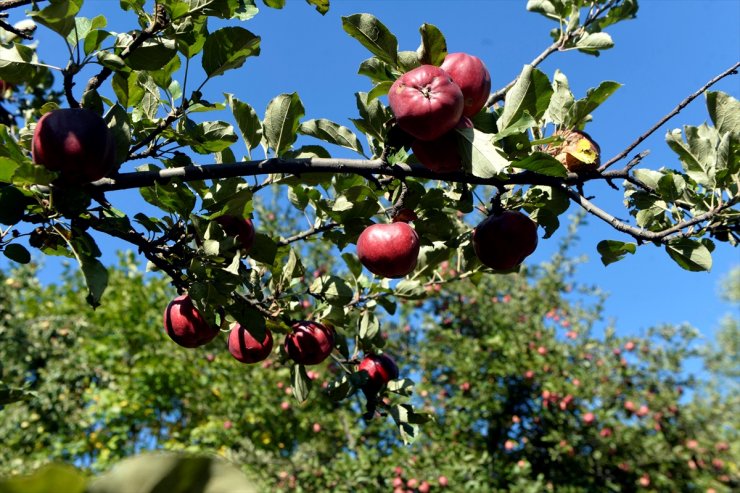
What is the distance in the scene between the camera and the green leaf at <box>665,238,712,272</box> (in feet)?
5.12

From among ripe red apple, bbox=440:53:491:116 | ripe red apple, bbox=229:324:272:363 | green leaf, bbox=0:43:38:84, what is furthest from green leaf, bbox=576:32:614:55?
green leaf, bbox=0:43:38:84

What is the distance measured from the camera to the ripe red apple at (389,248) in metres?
1.71

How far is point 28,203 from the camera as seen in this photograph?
137cm

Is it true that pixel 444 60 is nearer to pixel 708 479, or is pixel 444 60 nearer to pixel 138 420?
pixel 708 479

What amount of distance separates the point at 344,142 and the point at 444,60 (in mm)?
420

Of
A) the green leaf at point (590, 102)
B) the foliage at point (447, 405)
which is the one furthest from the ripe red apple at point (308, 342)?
the foliage at point (447, 405)

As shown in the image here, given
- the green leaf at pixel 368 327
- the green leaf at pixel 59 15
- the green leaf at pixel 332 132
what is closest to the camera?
the green leaf at pixel 59 15

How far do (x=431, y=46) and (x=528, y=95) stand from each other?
294mm

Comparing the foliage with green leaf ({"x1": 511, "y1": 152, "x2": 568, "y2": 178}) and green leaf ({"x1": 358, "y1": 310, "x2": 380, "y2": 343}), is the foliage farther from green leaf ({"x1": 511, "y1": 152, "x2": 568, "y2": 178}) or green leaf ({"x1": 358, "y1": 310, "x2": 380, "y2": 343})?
green leaf ({"x1": 511, "y1": 152, "x2": 568, "y2": 178})

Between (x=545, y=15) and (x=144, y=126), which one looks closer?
(x=144, y=126)

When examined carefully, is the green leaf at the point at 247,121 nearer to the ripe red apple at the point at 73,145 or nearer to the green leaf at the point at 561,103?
the ripe red apple at the point at 73,145

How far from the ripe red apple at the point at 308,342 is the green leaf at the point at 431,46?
106 centimetres

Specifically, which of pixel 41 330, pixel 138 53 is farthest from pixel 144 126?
pixel 41 330

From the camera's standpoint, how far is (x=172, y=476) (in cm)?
30
